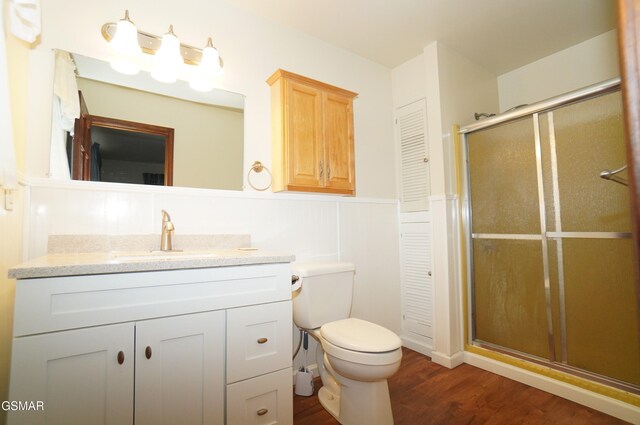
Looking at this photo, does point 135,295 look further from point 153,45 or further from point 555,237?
point 555,237

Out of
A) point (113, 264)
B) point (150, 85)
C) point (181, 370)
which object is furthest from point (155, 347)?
point (150, 85)

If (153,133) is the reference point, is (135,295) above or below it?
below

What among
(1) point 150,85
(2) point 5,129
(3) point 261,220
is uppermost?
(1) point 150,85

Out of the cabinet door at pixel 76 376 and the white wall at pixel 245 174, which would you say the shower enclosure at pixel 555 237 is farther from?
the cabinet door at pixel 76 376

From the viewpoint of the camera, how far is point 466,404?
1.65 m

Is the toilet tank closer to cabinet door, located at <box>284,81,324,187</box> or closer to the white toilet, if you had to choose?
the white toilet

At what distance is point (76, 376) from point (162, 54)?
1.53 metres

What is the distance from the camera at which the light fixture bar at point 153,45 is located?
4.85 ft

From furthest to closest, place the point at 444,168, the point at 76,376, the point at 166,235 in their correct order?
the point at 444,168 < the point at 166,235 < the point at 76,376

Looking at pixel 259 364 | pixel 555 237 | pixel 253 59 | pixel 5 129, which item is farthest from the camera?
pixel 253 59

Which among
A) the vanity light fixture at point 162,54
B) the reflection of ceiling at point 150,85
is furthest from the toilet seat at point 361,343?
the vanity light fixture at point 162,54

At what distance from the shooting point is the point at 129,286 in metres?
1.00

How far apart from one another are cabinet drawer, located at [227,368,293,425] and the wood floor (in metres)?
0.34

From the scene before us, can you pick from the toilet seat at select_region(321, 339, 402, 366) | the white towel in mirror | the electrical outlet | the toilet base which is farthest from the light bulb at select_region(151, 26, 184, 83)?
the toilet base
